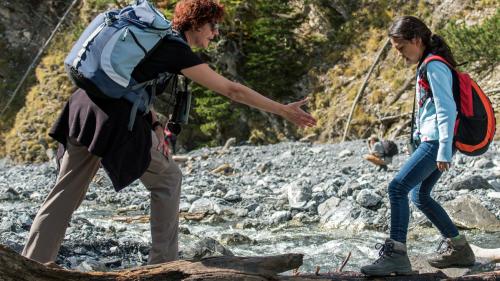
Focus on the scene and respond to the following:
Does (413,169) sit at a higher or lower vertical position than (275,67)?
lower

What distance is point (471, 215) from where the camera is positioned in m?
7.41

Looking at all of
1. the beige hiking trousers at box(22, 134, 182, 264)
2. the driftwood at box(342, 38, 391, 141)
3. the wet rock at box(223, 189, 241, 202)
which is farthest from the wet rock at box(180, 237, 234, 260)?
the driftwood at box(342, 38, 391, 141)

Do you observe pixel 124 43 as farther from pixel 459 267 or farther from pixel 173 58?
pixel 459 267

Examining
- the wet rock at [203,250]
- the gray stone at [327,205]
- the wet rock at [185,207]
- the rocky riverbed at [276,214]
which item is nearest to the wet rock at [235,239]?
the rocky riverbed at [276,214]

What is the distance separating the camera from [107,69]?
11.3 ft

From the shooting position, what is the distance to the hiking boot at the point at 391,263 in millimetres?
3994

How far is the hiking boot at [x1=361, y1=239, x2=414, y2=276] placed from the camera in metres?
3.99

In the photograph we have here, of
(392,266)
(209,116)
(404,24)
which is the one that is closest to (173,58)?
(404,24)

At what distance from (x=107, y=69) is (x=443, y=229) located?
102 inches

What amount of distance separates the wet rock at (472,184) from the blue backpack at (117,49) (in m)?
6.50

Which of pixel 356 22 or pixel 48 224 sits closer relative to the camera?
pixel 48 224

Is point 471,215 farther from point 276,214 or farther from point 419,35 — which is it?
point 419,35

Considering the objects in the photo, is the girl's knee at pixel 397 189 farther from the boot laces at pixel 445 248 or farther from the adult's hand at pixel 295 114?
the adult's hand at pixel 295 114

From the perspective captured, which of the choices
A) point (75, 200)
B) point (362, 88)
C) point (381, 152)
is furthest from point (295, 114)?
point (362, 88)
